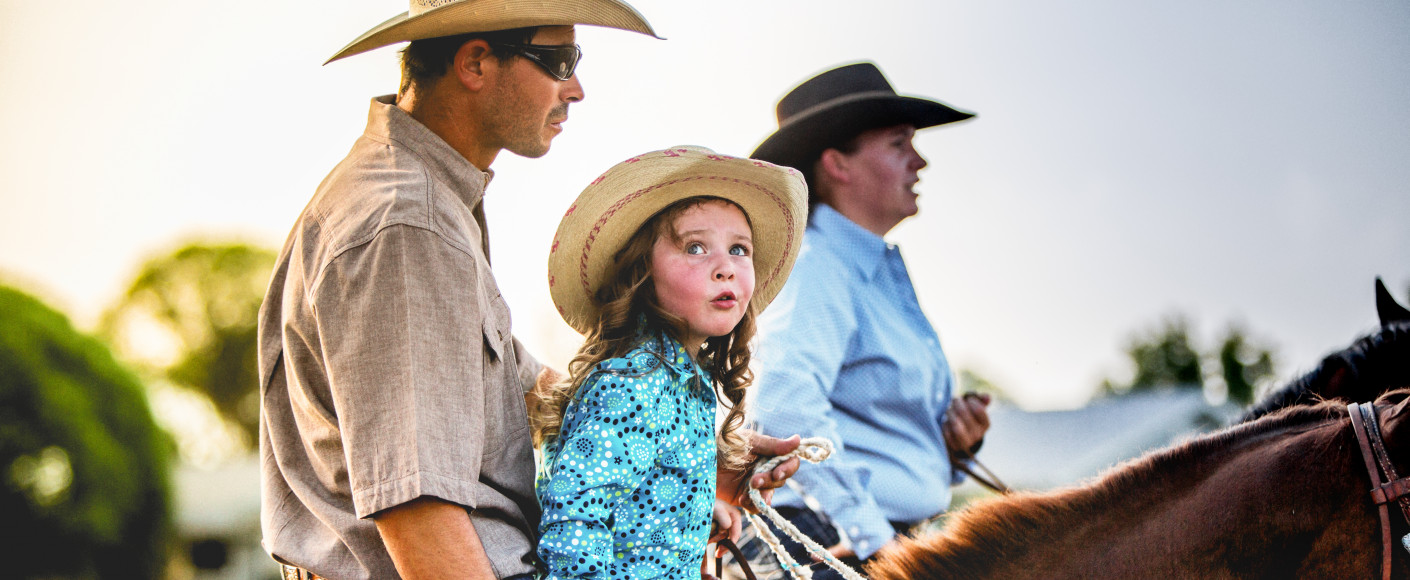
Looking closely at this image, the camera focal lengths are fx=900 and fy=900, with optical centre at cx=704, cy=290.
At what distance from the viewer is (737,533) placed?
7.12ft

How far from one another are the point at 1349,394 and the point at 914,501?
1.53m

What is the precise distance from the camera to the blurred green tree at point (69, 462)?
9148 mm

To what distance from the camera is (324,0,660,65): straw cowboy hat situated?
173 cm

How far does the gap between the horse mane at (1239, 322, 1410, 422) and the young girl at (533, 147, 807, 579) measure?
1.38m

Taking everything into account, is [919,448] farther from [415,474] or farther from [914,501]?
[415,474]

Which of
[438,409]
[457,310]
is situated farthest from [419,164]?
[438,409]

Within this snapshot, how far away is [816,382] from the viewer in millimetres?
3346

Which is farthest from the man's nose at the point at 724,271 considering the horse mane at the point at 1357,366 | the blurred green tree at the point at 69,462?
the blurred green tree at the point at 69,462

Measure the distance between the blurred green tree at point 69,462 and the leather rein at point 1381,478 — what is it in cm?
1082

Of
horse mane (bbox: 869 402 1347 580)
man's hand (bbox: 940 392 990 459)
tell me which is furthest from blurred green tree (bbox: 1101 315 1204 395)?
horse mane (bbox: 869 402 1347 580)

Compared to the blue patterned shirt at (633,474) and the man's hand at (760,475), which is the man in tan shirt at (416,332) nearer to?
the blue patterned shirt at (633,474)

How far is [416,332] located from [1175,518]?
62.8 inches

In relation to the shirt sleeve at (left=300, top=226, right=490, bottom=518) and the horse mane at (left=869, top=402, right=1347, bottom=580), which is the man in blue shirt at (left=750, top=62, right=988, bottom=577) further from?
the shirt sleeve at (left=300, top=226, right=490, bottom=518)

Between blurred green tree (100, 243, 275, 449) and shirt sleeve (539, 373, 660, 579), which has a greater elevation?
shirt sleeve (539, 373, 660, 579)
